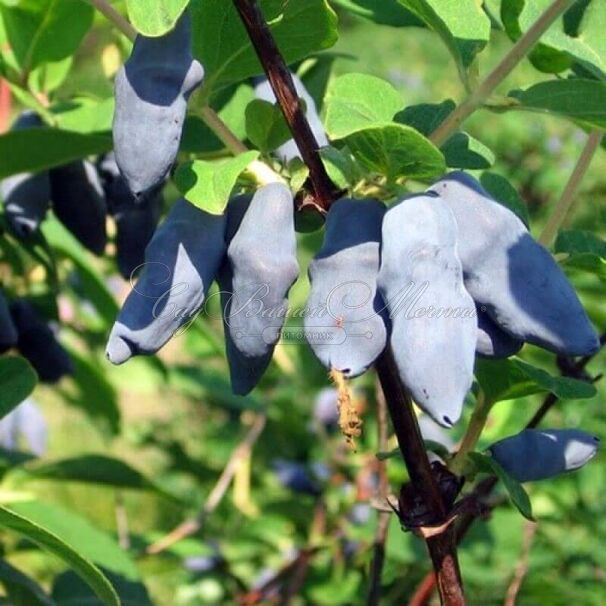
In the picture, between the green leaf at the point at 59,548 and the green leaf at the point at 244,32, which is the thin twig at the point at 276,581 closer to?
the green leaf at the point at 59,548

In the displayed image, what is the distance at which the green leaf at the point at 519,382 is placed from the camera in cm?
69

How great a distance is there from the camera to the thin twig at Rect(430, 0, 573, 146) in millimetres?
592

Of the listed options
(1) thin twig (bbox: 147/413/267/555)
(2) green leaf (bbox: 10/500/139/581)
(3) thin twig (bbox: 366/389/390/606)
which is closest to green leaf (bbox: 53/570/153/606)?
(2) green leaf (bbox: 10/500/139/581)

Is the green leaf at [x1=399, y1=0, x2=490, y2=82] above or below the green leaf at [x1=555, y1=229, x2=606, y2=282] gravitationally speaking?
above

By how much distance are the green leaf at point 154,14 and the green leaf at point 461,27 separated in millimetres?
138

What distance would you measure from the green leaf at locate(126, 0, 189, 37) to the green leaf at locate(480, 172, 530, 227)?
0.24 m

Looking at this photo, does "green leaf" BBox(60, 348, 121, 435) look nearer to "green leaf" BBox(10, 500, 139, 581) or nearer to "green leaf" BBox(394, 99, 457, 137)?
"green leaf" BBox(10, 500, 139, 581)

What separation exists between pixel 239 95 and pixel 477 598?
0.75 m

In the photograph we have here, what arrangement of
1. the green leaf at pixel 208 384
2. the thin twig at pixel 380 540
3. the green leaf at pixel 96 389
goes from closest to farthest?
1. the thin twig at pixel 380 540
2. the green leaf at pixel 96 389
3. the green leaf at pixel 208 384

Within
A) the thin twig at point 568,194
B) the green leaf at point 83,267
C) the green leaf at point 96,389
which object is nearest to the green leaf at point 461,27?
the thin twig at point 568,194

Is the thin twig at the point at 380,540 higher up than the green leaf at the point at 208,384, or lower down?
higher up

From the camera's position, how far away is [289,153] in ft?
2.23

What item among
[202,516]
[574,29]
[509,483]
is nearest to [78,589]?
[202,516]

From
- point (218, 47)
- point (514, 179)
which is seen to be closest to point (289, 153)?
point (218, 47)
